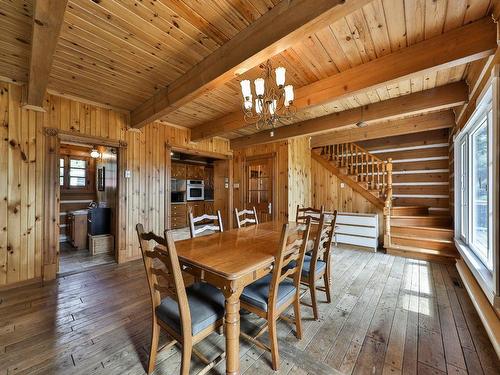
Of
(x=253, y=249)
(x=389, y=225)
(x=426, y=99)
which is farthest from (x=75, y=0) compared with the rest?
(x=389, y=225)

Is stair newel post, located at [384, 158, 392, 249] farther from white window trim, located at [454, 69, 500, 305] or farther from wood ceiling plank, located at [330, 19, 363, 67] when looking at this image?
wood ceiling plank, located at [330, 19, 363, 67]

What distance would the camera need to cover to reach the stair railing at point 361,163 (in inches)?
200

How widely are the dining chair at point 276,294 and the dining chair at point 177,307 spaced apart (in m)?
0.25

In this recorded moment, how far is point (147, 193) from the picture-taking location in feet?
13.1

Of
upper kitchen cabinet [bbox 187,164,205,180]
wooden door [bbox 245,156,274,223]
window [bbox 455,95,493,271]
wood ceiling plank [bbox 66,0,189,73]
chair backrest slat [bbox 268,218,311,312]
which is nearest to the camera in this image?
chair backrest slat [bbox 268,218,311,312]

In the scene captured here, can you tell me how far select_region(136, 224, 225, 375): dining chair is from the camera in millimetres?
1231

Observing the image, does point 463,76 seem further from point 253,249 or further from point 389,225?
point 253,249

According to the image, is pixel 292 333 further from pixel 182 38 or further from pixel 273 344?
pixel 182 38

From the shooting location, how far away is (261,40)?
1648 mm

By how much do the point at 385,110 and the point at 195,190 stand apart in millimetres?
5641

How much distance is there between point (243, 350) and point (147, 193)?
125 inches

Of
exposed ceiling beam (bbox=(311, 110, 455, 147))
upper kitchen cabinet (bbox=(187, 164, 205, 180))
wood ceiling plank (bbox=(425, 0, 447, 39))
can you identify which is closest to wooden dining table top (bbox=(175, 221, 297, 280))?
wood ceiling plank (bbox=(425, 0, 447, 39))

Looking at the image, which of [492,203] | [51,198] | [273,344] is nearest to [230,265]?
[273,344]

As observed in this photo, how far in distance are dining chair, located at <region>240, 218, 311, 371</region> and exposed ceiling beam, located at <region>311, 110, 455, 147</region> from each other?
158 inches
